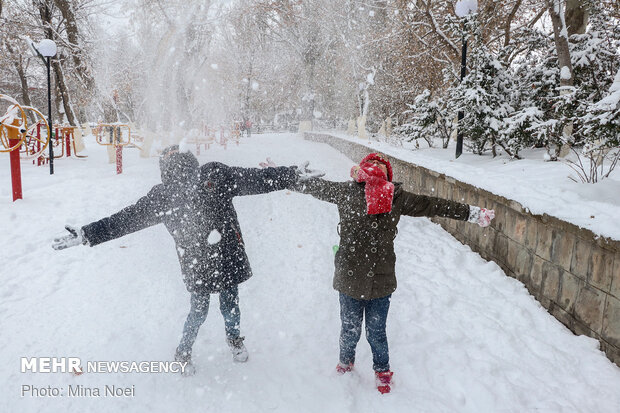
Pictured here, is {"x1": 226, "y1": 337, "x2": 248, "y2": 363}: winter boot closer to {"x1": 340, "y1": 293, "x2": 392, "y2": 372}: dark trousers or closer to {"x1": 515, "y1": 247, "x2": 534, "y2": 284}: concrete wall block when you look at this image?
{"x1": 340, "y1": 293, "x2": 392, "y2": 372}: dark trousers

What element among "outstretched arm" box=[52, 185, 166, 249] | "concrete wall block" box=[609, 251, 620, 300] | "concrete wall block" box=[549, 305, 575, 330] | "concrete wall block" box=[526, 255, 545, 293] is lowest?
"concrete wall block" box=[549, 305, 575, 330]

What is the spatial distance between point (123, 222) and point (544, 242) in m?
3.98

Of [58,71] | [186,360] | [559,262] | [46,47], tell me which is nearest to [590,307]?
[559,262]

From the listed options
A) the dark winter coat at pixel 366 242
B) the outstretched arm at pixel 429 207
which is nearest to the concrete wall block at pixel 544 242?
the outstretched arm at pixel 429 207

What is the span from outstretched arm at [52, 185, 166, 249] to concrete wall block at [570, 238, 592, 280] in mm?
3562

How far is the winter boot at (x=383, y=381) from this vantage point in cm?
310

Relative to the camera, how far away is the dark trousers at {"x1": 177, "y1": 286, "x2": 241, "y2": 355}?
3270 mm

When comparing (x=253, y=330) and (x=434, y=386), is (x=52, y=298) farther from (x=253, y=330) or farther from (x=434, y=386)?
(x=434, y=386)

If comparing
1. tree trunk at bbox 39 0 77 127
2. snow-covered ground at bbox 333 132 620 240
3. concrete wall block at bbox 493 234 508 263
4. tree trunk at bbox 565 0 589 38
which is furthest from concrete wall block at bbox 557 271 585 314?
tree trunk at bbox 39 0 77 127

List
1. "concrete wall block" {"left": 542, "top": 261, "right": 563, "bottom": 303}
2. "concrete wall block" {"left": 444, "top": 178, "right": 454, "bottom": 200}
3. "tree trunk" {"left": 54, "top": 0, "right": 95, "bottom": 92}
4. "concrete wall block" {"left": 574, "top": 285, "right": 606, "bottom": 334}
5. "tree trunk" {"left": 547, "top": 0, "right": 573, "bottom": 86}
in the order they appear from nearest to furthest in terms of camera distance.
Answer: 1. "concrete wall block" {"left": 574, "top": 285, "right": 606, "bottom": 334}
2. "concrete wall block" {"left": 542, "top": 261, "right": 563, "bottom": 303}
3. "concrete wall block" {"left": 444, "top": 178, "right": 454, "bottom": 200}
4. "tree trunk" {"left": 547, "top": 0, "right": 573, "bottom": 86}
5. "tree trunk" {"left": 54, "top": 0, "right": 95, "bottom": 92}

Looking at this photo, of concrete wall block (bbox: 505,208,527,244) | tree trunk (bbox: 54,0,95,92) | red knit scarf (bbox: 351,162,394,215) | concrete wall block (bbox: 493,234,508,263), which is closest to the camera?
red knit scarf (bbox: 351,162,394,215)

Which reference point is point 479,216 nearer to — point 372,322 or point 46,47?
point 372,322

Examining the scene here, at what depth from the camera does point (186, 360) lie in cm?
339

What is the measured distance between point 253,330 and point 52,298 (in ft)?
7.71
